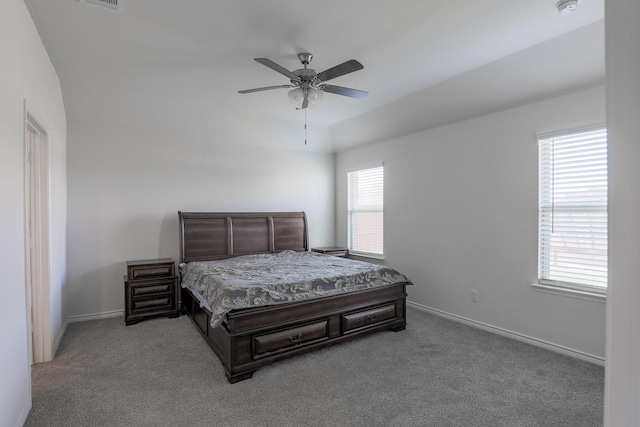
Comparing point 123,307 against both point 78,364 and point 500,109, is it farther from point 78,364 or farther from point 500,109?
point 500,109

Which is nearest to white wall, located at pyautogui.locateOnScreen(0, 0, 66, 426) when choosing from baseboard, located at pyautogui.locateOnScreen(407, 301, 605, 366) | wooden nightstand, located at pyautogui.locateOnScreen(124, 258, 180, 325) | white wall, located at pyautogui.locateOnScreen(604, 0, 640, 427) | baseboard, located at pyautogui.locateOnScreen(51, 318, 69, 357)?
baseboard, located at pyautogui.locateOnScreen(51, 318, 69, 357)

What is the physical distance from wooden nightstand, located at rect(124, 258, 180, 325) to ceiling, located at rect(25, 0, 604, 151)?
1929 mm

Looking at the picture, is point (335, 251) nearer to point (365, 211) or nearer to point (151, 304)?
point (365, 211)

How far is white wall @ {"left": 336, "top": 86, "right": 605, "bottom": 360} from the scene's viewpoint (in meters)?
3.06

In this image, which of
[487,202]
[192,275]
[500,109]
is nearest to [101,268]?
[192,275]

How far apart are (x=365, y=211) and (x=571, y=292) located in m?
3.10

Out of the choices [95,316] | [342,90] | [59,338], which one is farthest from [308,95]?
[95,316]

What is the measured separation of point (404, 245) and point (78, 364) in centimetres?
400

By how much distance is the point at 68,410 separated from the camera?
7.26ft

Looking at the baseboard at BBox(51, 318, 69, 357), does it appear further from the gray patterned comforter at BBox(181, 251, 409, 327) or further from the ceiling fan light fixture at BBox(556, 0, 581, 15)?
the ceiling fan light fixture at BBox(556, 0, 581, 15)

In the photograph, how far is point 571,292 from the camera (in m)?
3.02

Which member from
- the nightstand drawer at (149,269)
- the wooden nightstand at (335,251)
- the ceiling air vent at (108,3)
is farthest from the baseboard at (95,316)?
the ceiling air vent at (108,3)

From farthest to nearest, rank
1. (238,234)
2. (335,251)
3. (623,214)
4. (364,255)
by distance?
(364,255) < (335,251) < (238,234) < (623,214)

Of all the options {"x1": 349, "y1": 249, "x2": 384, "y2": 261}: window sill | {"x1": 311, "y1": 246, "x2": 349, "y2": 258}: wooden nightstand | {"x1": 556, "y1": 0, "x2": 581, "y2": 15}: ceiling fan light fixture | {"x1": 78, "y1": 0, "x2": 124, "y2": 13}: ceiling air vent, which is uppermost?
{"x1": 78, "y1": 0, "x2": 124, "y2": 13}: ceiling air vent
